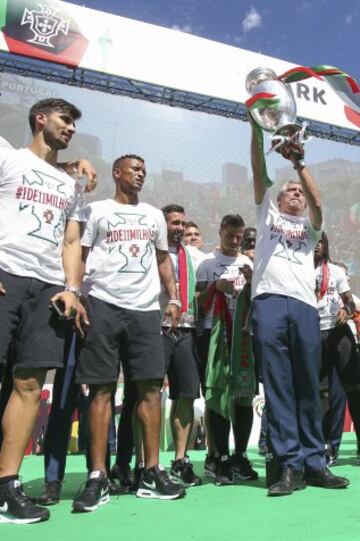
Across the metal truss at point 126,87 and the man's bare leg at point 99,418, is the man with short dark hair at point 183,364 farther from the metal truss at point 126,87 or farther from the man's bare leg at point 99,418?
the metal truss at point 126,87

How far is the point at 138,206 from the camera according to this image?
2.79 meters

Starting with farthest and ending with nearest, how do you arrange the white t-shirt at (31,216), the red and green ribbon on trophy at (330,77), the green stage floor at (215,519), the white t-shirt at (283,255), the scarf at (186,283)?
the scarf at (186,283), the red and green ribbon on trophy at (330,77), the white t-shirt at (283,255), the white t-shirt at (31,216), the green stage floor at (215,519)

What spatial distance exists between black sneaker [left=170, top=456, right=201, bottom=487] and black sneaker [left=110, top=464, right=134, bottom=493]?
0.86 feet

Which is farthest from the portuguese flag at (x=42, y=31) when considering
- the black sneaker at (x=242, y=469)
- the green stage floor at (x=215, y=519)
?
the green stage floor at (x=215, y=519)

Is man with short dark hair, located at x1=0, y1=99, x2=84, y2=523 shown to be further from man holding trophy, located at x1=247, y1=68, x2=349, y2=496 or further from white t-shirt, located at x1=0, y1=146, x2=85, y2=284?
man holding trophy, located at x1=247, y1=68, x2=349, y2=496

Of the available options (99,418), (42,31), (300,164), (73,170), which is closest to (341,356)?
(300,164)

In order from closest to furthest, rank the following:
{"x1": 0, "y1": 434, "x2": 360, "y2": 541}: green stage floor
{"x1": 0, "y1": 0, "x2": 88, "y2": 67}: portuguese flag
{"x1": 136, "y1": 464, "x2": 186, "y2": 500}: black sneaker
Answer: {"x1": 0, "y1": 434, "x2": 360, "y2": 541}: green stage floor → {"x1": 136, "y1": 464, "x2": 186, "y2": 500}: black sneaker → {"x1": 0, "y1": 0, "x2": 88, "y2": 67}: portuguese flag

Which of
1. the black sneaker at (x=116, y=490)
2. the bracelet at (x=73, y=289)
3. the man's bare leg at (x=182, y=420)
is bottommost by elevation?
the black sneaker at (x=116, y=490)

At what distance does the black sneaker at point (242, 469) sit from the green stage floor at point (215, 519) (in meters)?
0.32

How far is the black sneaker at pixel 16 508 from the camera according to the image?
1970mm

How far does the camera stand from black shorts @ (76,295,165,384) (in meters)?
2.45

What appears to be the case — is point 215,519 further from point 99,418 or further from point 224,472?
point 224,472

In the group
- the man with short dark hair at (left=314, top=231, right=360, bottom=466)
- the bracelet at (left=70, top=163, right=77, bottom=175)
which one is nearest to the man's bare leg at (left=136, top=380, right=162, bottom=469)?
the bracelet at (left=70, top=163, right=77, bottom=175)

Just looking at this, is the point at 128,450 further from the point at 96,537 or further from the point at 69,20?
the point at 69,20
